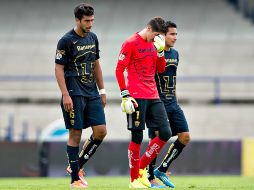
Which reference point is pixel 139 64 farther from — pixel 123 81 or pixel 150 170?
pixel 150 170

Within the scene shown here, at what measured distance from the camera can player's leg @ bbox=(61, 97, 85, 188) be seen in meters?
10.3

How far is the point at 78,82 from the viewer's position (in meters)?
10.4

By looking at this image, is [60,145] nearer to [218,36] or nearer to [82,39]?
[82,39]

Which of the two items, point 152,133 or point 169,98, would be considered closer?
point 169,98

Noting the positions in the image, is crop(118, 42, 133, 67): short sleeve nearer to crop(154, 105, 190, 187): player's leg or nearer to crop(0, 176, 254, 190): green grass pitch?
crop(0, 176, 254, 190): green grass pitch

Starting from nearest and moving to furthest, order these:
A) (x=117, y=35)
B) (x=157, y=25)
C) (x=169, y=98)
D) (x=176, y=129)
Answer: (x=157, y=25), (x=169, y=98), (x=176, y=129), (x=117, y=35)

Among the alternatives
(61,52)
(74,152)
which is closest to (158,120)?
(74,152)

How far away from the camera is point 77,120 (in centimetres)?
1031

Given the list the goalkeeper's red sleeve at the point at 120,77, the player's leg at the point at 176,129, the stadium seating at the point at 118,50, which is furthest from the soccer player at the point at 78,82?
the stadium seating at the point at 118,50

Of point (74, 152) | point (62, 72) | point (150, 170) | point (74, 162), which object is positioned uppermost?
point (62, 72)

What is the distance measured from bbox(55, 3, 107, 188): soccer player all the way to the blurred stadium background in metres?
6.92

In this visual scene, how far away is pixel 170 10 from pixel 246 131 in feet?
25.9

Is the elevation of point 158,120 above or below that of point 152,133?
above

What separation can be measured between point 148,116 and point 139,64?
0.65m
